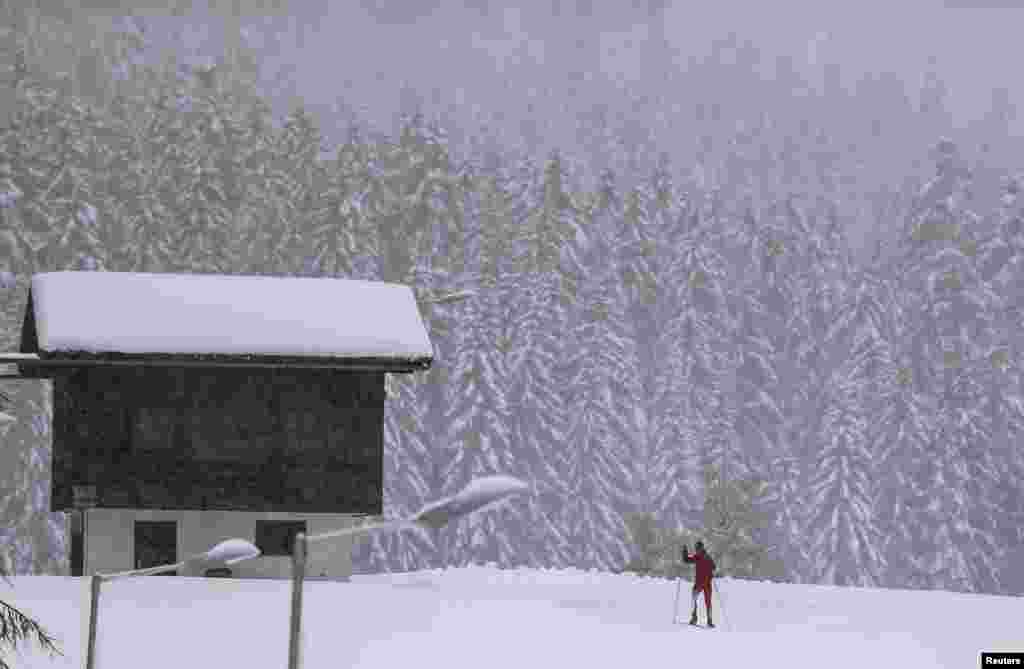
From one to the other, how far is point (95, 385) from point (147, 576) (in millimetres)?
4434

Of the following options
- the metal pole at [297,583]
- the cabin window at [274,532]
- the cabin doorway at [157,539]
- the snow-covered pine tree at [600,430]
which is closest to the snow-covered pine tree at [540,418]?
the snow-covered pine tree at [600,430]

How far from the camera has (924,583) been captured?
249 feet

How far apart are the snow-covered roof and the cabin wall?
143 inches

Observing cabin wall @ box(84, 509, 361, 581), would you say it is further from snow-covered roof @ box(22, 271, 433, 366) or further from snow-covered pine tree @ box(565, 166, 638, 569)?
snow-covered pine tree @ box(565, 166, 638, 569)

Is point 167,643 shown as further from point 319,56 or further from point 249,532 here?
point 319,56

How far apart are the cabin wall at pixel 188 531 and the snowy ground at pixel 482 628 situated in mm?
1711

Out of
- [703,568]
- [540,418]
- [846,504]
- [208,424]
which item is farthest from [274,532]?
[846,504]

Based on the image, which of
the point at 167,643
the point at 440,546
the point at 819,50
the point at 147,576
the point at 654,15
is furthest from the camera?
the point at 654,15

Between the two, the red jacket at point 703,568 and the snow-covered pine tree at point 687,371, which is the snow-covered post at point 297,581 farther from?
the snow-covered pine tree at point 687,371

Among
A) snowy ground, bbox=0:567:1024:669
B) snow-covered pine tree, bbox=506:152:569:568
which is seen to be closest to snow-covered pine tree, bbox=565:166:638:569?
snow-covered pine tree, bbox=506:152:569:568

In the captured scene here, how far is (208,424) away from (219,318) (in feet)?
7.86

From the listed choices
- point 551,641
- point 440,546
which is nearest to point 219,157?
point 440,546

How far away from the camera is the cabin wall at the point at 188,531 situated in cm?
3906

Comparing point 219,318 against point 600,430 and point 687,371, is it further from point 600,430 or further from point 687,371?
point 687,371
